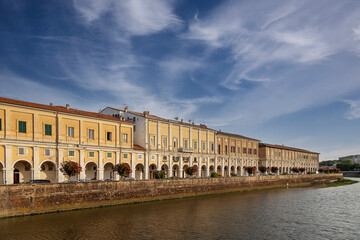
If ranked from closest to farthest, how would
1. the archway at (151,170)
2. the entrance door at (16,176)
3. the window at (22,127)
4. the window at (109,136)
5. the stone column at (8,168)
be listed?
the stone column at (8,168) → the window at (22,127) → the entrance door at (16,176) → the window at (109,136) → the archway at (151,170)

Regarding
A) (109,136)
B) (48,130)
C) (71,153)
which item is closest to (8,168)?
(48,130)

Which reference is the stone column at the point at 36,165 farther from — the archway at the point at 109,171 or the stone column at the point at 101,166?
the archway at the point at 109,171

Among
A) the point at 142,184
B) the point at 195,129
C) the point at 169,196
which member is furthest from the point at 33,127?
the point at 195,129

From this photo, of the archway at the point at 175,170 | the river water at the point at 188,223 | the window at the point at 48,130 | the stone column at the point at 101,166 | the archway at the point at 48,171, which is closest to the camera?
the river water at the point at 188,223

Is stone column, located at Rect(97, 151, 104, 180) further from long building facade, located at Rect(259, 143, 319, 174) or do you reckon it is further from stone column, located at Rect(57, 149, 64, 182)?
long building facade, located at Rect(259, 143, 319, 174)

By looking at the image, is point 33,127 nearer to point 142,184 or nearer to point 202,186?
point 142,184

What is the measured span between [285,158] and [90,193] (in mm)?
78458

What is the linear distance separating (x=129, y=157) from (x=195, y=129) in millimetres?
18178

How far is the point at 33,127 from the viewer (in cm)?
3597

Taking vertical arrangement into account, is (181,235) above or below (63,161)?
below

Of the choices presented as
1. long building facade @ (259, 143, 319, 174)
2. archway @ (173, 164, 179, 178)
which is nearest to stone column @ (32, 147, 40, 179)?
archway @ (173, 164, 179, 178)

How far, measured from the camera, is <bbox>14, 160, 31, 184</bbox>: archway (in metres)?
35.6

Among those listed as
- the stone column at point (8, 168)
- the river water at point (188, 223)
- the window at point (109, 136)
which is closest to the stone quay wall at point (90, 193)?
→ the river water at point (188, 223)

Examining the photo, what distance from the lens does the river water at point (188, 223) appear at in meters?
22.9
